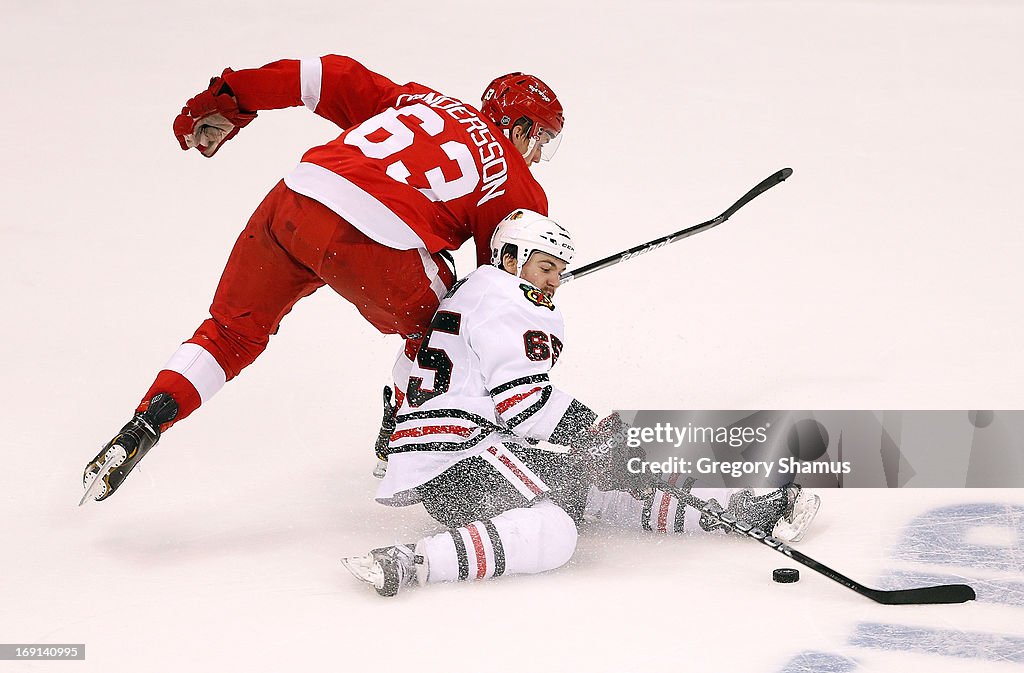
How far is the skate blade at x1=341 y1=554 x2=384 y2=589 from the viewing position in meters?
2.13

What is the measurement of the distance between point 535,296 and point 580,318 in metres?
1.37

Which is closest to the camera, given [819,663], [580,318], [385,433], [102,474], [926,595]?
[819,663]

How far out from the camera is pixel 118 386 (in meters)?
3.31

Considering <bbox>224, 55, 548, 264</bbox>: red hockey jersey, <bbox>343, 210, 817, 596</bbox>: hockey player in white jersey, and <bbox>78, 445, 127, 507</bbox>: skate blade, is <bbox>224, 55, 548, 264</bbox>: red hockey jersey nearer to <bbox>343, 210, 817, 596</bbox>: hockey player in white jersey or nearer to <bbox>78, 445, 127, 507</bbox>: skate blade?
<bbox>343, 210, 817, 596</bbox>: hockey player in white jersey

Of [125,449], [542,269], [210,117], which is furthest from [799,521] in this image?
[210,117]

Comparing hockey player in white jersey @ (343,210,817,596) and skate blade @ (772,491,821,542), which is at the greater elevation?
hockey player in white jersey @ (343,210,817,596)

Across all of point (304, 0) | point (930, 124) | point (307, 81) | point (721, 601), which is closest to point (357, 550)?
point (721, 601)

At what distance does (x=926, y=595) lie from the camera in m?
2.09

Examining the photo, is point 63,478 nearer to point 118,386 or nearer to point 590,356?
point 118,386

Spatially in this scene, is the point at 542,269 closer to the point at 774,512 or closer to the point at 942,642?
the point at 774,512

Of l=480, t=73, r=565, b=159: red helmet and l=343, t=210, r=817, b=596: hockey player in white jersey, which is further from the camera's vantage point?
l=480, t=73, r=565, b=159: red helmet

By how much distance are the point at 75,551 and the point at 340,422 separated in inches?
35.8

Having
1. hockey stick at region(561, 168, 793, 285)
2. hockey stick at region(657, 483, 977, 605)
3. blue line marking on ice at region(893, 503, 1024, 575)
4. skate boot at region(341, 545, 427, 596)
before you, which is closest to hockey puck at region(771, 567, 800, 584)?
hockey stick at region(657, 483, 977, 605)

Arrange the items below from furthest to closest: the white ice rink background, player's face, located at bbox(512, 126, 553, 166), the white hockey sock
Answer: player's face, located at bbox(512, 126, 553, 166), the white hockey sock, the white ice rink background
